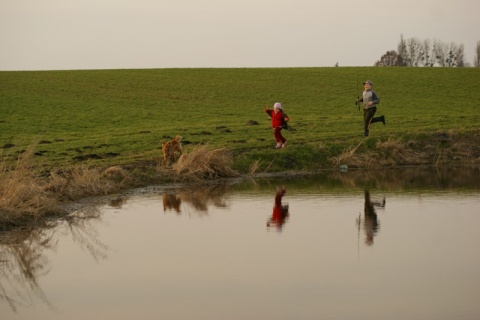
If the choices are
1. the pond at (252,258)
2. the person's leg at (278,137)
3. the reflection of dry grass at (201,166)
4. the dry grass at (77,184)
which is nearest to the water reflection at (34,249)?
the pond at (252,258)

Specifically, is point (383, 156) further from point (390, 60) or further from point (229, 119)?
point (390, 60)

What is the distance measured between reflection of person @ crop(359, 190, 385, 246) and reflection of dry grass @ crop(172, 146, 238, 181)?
5.40m

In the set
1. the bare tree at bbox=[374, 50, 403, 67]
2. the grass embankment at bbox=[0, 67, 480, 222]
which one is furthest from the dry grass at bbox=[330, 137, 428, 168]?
the bare tree at bbox=[374, 50, 403, 67]

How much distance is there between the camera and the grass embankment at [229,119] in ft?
92.7

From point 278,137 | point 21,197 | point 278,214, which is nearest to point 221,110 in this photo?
point 278,137

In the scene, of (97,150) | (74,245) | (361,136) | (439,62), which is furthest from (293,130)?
A: (439,62)

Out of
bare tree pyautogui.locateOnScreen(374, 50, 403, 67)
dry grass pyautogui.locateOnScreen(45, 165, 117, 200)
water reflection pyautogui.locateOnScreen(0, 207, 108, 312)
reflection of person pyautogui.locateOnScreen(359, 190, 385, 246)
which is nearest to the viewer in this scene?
water reflection pyautogui.locateOnScreen(0, 207, 108, 312)

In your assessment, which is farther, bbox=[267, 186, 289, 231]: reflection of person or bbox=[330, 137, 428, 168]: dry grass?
bbox=[330, 137, 428, 168]: dry grass

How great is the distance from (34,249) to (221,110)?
33802mm

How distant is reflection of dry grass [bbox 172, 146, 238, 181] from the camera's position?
2473 centimetres

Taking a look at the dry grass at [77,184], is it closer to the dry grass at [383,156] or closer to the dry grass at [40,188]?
the dry grass at [40,188]

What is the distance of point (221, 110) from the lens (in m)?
48.4

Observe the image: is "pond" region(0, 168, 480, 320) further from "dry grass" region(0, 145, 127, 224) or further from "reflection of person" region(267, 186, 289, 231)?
"dry grass" region(0, 145, 127, 224)

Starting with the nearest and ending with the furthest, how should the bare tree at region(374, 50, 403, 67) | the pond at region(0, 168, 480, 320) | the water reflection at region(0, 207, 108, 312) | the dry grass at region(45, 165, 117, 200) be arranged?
1. the pond at region(0, 168, 480, 320)
2. the water reflection at region(0, 207, 108, 312)
3. the dry grass at region(45, 165, 117, 200)
4. the bare tree at region(374, 50, 403, 67)
